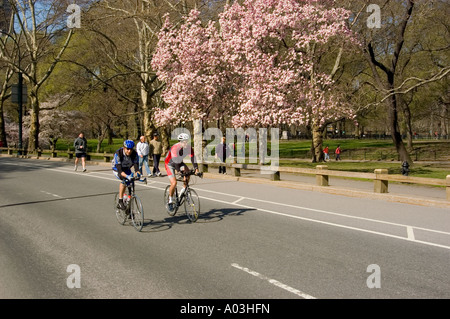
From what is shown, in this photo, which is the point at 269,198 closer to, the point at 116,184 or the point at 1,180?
the point at 116,184

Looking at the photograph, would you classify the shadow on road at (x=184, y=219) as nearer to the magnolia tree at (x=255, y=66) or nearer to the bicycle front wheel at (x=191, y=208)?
the bicycle front wheel at (x=191, y=208)

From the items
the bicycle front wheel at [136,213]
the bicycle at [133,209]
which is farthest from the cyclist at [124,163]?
the bicycle front wheel at [136,213]

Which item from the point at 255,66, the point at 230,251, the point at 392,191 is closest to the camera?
the point at 230,251

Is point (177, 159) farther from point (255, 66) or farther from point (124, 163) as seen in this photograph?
point (255, 66)

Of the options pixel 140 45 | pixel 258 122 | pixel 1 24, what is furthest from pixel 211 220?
pixel 1 24

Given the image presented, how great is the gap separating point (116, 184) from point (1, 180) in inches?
223

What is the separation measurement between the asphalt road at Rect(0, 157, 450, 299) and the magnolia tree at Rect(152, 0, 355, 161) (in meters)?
8.40

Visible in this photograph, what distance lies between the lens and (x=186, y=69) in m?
21.8

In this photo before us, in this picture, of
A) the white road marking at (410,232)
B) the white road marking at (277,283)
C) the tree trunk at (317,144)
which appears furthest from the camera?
the tree trunk at (317,144)

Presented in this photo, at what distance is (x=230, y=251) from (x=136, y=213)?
2.65 metres

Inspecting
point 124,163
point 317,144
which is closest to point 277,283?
point 124,163

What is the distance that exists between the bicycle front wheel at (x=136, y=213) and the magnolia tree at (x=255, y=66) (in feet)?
36.8

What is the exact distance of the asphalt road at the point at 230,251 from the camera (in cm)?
550

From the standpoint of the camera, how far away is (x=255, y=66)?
67.6 feet
